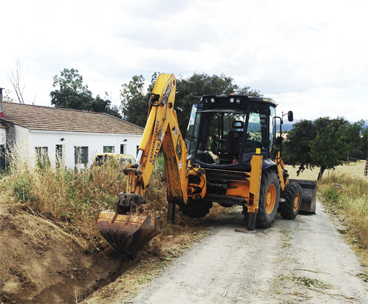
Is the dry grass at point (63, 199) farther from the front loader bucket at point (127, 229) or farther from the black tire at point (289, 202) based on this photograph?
the black tire at point (289, 202)

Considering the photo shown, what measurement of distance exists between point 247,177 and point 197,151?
1.43m

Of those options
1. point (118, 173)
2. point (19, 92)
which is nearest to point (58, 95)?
point (19, 92)

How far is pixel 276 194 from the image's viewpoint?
28.1ft

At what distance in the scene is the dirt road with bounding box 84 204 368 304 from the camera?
14.5 feet

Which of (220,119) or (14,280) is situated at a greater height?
(220,119)

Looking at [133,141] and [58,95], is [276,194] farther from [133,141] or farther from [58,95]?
[58,95]

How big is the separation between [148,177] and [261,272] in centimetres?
225

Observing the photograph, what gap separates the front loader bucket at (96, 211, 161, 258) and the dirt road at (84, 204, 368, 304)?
626 mm

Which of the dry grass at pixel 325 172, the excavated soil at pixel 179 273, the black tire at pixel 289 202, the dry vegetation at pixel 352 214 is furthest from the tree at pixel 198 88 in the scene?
the excavated soil at pixel 179 273

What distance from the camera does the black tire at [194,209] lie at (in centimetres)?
840

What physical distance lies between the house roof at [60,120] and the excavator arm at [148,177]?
15.1 metres

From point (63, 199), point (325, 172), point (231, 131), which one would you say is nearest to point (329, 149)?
point (325, 172)

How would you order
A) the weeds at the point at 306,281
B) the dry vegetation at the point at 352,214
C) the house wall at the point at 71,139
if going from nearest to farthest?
the weeds at the point at 306,281
the dry vegetation at the point at 352,214
the house wall at the point at 71,139

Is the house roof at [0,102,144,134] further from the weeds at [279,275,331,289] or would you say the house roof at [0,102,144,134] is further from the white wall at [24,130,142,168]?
the weeds at [279,275,331,289]
